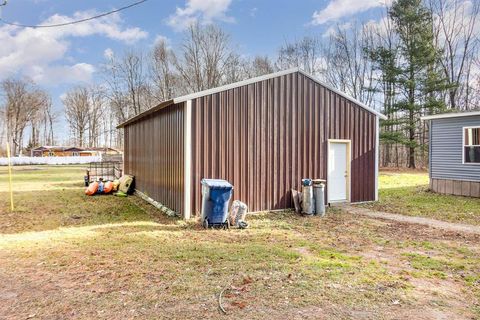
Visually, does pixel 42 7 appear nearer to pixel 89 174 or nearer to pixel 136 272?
pixel 89 174

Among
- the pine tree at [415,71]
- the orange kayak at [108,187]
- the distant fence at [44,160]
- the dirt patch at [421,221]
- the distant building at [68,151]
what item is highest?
the pine tree at [415,71]

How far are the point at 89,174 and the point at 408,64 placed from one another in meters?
23.5

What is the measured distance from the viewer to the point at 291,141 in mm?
9836

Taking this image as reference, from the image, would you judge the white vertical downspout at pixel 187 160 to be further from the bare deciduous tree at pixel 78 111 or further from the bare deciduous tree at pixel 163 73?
the bare deciduous tree at pixel 78 111

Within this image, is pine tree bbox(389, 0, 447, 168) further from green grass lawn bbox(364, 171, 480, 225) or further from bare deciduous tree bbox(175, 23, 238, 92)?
bare deciduous tree bbox(175, 23, 238, 92)

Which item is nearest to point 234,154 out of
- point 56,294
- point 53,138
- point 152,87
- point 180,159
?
point 180,159

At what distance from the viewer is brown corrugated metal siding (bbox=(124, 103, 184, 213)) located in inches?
347

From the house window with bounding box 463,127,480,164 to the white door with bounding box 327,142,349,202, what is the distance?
5293 mm

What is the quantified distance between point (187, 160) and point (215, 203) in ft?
4.45

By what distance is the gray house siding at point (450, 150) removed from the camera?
41.3 feet

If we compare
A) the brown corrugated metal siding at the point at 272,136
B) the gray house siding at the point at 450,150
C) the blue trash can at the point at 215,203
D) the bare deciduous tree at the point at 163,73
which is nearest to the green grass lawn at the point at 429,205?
the gray house siding at the point at 450,150

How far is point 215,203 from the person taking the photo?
300 inches

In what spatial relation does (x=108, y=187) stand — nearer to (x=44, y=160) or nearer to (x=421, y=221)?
(x=421, y=221)

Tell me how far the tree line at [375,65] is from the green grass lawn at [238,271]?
68.0ft
